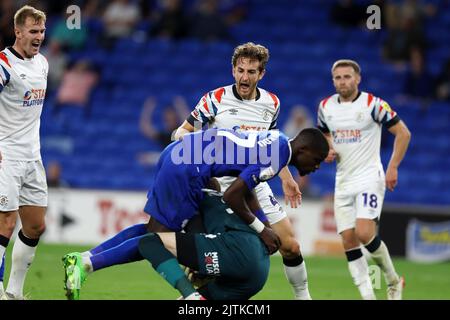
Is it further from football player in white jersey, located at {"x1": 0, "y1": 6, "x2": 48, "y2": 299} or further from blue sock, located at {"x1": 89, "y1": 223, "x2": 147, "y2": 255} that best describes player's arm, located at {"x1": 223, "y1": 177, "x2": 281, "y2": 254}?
football player in white jersey, located at {"x1": 0, "y1": 6, "x2": 48, "y2": 299}

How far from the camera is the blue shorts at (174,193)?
6.93 m

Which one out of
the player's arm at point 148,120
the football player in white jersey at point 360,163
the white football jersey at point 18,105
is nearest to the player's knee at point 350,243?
the football player in white jersey at point 360,163

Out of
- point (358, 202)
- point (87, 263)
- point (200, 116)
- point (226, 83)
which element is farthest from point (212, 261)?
point (226, 83)

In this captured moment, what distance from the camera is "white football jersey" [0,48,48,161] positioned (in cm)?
752

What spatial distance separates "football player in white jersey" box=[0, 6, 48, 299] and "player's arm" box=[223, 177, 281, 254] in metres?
1.85

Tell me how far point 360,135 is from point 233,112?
1.61 meters

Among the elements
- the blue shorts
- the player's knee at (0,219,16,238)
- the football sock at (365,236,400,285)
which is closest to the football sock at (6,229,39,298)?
the player's knee at (0,219,16,238)

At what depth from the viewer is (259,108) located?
328 inches

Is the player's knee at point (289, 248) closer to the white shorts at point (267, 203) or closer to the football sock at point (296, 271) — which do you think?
Answer: the football sock at point (296, 271)

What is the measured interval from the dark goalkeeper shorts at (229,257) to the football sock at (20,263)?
1.67 m

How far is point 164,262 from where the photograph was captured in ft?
21.8

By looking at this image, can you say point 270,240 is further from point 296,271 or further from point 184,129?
point 184,129
